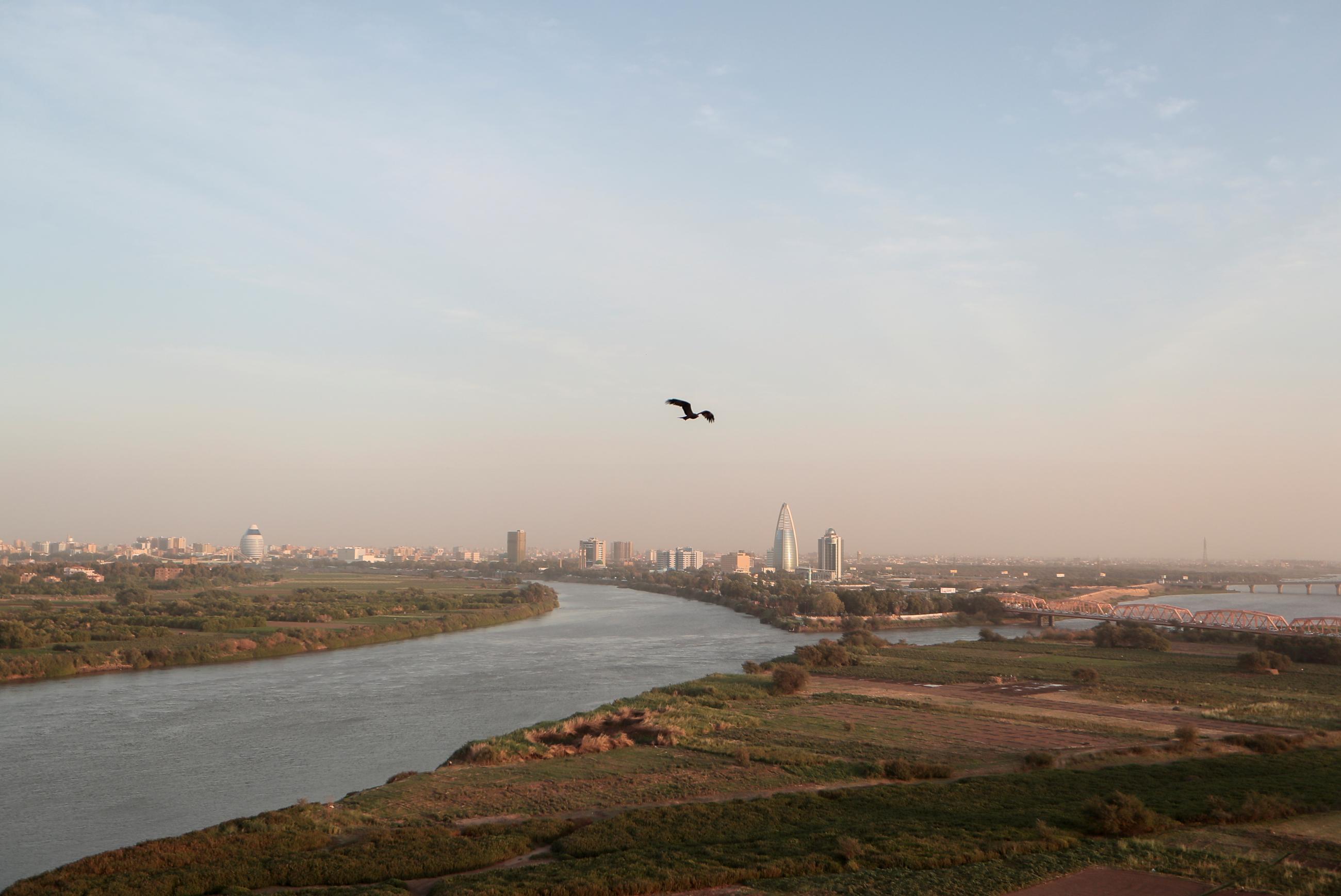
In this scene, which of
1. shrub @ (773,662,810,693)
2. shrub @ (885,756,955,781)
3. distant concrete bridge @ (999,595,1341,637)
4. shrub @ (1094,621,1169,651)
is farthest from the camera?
distant concrete bridge @ (999,595,1341,637)

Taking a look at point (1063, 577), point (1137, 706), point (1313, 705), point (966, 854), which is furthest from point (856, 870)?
point (1063, 577)

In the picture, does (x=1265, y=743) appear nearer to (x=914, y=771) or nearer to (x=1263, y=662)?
(x=914, y=771)

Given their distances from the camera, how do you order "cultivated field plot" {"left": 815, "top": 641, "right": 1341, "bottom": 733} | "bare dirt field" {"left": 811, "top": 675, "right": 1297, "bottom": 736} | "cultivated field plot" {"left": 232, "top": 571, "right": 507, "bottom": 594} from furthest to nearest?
"cultivated field plot" {"left": 232, "top": 571, "right": 507, "bottom": 594} → "cultivated field plot" {"left": 815, "top": 641, "right": 1341, "bottom": 733} → "bare dirt field" {"left": 811, "top": 675, "right": 1297, "bottom": 736}

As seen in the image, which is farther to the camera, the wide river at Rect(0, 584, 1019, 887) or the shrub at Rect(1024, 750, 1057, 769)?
the shrub at Rect(1024, 750, 1057, 769)

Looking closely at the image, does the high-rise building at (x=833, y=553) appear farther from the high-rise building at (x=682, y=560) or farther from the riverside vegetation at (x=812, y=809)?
the riverside vegetation at (x=812, y=809)

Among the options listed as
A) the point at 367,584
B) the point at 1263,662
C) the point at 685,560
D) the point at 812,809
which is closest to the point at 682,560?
the point at 685,560

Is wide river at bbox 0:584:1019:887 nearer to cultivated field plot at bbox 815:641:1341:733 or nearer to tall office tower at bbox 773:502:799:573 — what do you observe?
cultivated field plot at bbox 815:641:1341:733

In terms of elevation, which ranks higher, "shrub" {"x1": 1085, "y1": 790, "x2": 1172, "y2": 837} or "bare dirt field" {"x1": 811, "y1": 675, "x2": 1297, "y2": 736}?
"shrub" {"x1": 1085, "y1": 790, "x2": 1172, "y2": 837}

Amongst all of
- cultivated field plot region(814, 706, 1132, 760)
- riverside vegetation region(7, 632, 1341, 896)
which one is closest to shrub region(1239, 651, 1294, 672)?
riverside vegetation region(7, 632, 1341, 896)

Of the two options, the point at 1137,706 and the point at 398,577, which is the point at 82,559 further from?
the point at 1137,706

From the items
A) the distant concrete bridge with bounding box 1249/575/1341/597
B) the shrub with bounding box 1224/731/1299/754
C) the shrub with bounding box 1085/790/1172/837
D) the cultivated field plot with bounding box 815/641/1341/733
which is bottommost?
the distant concrete bridge with bounding box 1249/575/1341/597
